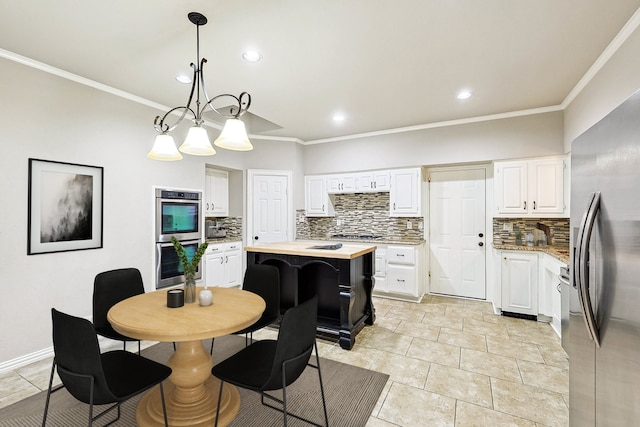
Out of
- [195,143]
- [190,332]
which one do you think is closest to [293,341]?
[190,332]

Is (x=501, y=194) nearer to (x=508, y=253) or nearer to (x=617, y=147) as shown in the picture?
(x=508, y=253)

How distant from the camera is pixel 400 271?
14.9 ft

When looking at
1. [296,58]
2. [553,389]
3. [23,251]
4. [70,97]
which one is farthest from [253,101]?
[553,389]

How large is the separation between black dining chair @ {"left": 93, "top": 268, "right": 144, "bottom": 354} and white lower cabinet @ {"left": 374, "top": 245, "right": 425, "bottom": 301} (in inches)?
131

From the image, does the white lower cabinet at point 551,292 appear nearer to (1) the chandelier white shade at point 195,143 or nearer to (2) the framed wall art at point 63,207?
(1) the chandelier white shade at point 195,143

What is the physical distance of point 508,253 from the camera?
3.86m

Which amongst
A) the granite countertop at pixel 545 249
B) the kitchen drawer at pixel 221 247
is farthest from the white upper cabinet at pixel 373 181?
the kitchen drawer at pixel 221 247

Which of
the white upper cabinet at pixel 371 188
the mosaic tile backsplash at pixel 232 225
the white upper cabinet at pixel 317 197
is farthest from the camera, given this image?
the white upper cabinet at pixel 317 197

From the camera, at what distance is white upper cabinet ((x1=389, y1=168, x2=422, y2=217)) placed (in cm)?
466

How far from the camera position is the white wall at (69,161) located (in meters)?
2.54

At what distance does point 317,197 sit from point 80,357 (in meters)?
4.38

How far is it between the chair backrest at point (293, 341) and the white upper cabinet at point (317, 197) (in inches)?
150

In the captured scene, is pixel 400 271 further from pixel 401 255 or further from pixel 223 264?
pixel 223 264

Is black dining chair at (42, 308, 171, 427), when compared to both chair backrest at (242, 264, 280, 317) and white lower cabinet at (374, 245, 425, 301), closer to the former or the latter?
chair backrest at (242, 264, 280, 317)
